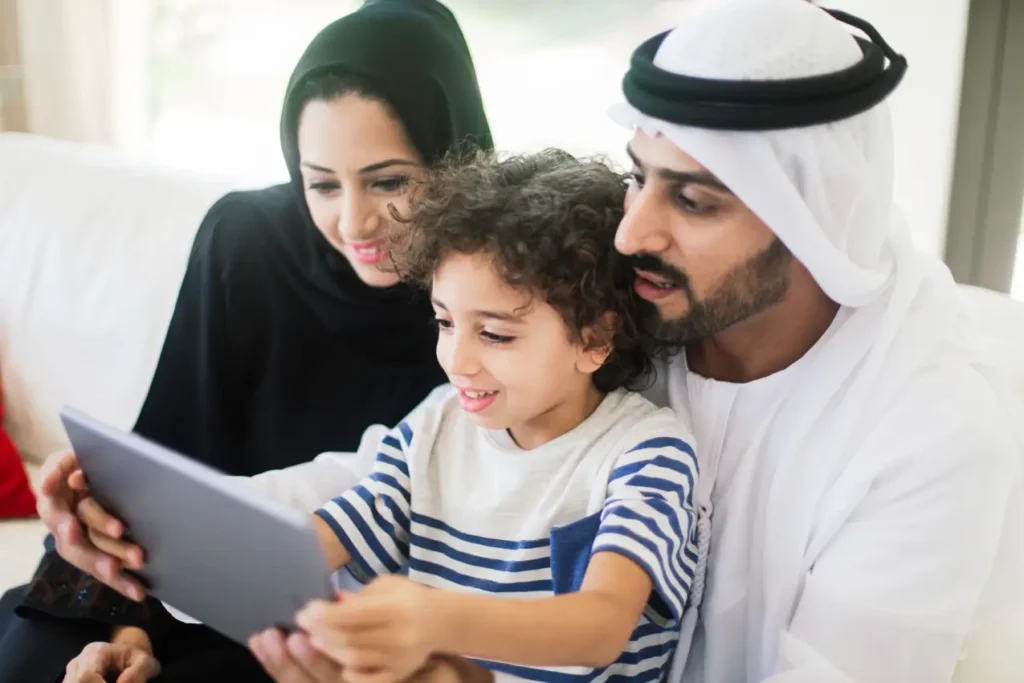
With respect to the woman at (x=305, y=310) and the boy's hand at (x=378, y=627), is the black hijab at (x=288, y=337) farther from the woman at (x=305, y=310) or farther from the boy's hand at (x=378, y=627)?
the boy's hand at (x=378, y=627)

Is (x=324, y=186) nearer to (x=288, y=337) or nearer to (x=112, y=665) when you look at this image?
(x=288, y=337)

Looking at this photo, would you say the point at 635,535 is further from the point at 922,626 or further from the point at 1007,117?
the point at 1007,117

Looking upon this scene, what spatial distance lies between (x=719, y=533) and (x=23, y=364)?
1508 mm

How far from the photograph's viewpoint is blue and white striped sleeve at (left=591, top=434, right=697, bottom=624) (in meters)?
0.95

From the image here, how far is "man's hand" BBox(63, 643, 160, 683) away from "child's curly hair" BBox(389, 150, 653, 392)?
0.58 meters

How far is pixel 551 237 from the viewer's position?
1.05m

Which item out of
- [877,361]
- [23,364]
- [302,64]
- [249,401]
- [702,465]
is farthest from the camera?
[23,364]

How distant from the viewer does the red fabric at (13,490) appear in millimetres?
1853

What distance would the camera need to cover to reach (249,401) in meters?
1.47

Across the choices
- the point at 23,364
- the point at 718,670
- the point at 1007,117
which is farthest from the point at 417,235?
the point at 23,364

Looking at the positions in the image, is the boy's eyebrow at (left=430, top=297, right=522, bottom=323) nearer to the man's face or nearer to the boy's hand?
the man's face

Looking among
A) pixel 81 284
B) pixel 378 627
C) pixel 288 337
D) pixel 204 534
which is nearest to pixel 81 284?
Answer: pixel 81 284

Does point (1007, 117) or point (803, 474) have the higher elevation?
point (1007, 117)

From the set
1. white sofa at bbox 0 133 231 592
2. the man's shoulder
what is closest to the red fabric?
white sofa at bbox 0 133 231 592
